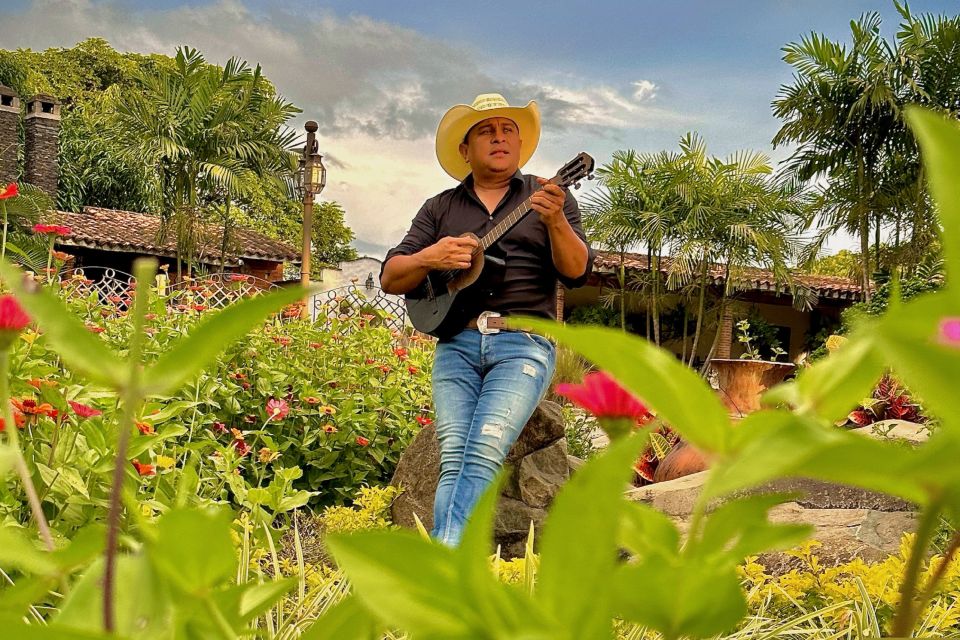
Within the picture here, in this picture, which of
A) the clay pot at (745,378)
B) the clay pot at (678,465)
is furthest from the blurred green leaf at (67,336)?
the clay pot at (745,378)

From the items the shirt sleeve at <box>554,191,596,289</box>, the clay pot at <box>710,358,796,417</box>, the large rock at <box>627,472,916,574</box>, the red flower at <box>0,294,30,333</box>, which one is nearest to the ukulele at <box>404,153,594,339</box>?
the shirt sleeve at <box>554,191,596,289</box>

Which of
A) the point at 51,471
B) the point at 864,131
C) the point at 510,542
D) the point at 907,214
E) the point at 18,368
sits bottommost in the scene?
the point at 510,542

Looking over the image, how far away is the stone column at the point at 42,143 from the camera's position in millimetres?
20422

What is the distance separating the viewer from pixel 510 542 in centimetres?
339

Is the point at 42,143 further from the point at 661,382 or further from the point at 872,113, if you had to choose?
the point at 661,382

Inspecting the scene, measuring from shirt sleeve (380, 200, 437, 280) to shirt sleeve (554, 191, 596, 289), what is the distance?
41 centimetres

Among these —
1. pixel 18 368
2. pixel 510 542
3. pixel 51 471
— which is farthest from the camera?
pixel 510 542

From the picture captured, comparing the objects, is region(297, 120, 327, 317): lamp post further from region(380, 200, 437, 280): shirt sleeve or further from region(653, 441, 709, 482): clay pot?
region(380, 200, 437, 280): shirt sleeve

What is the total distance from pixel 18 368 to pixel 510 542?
1983 mm

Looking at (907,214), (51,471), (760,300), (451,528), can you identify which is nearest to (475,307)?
(451,528)

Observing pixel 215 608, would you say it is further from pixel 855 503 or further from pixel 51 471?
pixel 855 503

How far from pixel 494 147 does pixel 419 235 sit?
13.9 inches

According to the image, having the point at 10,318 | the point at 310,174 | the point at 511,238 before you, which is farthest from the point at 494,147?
the point at 310,174

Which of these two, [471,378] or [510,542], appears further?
[510,542]
